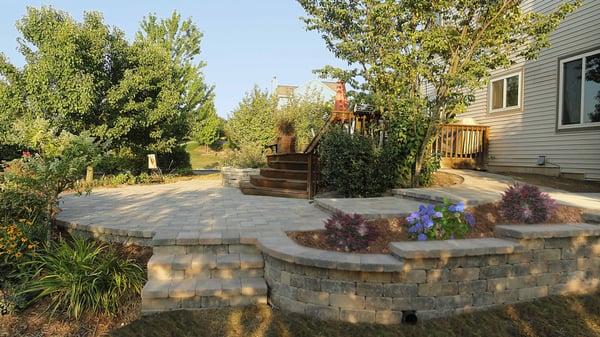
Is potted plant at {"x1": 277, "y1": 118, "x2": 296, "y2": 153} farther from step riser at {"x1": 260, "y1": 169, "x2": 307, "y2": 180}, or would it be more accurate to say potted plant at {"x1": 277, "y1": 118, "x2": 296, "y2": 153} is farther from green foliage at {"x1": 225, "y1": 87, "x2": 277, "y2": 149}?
green foliage at {"x1": 225, "y1": 87, "x2": 277, "y2": 149}

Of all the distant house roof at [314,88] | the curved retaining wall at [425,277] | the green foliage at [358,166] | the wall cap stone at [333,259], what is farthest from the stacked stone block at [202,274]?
the distant house roof at [314,88]

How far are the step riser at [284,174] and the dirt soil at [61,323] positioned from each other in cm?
466

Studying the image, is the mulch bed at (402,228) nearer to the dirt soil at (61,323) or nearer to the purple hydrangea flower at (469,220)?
the purple hydrangea flower at (469,220)

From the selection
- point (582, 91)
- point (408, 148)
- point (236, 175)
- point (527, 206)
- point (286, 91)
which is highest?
point (286, 91)

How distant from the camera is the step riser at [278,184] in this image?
7.33 metres

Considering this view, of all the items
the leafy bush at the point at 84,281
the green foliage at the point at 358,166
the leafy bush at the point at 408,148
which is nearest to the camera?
the leafy bush at the point at 84,281

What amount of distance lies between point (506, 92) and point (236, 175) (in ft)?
24.6

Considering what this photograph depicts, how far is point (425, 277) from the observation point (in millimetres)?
3012

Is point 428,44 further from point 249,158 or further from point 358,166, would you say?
point 249,158

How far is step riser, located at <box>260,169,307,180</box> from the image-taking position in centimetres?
760

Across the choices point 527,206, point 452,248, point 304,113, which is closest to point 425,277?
point 452,248

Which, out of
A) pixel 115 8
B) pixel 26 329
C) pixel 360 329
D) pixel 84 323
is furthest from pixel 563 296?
pixel 115 8

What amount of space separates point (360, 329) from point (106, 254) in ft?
8.42

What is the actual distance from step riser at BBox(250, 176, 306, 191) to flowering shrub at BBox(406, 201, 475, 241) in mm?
3845
